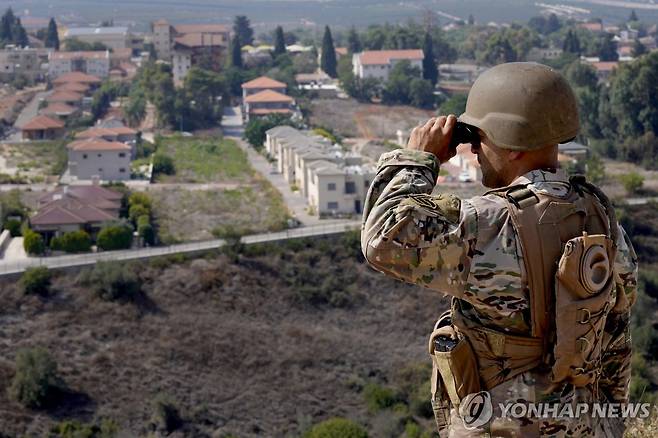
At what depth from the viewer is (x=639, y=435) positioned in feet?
11.3

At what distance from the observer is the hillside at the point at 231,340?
46.3 feet

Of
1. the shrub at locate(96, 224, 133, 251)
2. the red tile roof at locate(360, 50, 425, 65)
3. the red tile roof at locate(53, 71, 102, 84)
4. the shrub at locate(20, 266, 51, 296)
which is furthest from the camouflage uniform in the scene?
the red tile roof at locate(53, 71, 102, 84)

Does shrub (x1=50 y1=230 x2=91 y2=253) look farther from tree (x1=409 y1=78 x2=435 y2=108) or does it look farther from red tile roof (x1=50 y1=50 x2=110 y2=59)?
red tile roof (x1=50 y1=50 x2=110 y2=59)

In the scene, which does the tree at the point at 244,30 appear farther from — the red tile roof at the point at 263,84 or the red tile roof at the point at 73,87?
the red tile roof at the point at 263,84

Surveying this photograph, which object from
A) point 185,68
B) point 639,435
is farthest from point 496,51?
point 639,435

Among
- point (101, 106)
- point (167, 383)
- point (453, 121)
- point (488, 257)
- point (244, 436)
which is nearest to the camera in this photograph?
point (488, 257)

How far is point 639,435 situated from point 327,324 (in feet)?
45.9

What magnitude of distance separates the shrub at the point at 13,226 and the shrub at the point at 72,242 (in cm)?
125

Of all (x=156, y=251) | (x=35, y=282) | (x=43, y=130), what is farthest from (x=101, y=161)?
(x=35, y=282)

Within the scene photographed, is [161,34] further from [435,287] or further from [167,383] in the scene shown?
[435,287]

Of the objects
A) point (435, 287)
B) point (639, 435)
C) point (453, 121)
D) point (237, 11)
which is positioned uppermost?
point (453, 121)

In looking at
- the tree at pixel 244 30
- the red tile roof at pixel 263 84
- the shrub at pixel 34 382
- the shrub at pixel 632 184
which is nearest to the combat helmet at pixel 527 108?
the shrub at pixel 34 382

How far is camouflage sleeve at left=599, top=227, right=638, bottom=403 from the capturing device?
212cm

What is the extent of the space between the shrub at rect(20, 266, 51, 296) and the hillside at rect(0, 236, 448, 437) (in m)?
0.13
